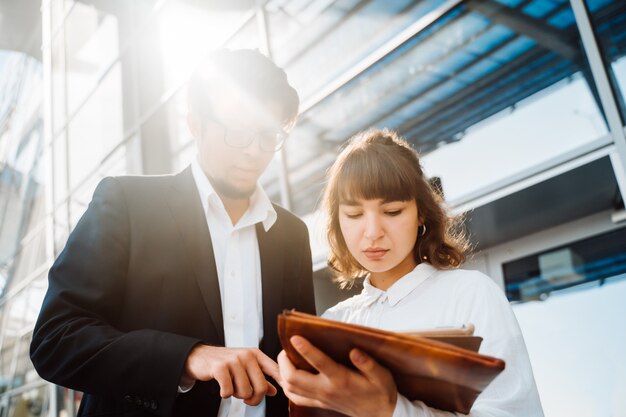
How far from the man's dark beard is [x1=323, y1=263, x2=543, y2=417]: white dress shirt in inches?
20.0

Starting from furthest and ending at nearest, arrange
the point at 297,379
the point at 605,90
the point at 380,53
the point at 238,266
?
the point at 380,53, the point at 605,90, the point at 238,266, the point at 297,379

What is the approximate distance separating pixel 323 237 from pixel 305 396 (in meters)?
1.01

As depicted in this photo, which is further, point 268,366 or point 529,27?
point 529,27

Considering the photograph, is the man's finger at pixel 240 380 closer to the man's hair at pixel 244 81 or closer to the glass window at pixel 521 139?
the man's hair at pixel 244 81

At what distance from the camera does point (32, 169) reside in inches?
444

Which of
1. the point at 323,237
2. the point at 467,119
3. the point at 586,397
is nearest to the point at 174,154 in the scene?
the point at 467,119

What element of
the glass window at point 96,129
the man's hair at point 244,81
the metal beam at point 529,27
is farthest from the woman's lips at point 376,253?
the glass window at point 96,129

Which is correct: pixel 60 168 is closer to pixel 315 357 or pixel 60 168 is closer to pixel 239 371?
pixel 239 371

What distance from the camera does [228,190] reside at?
192 cm

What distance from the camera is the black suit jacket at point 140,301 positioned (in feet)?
4.17

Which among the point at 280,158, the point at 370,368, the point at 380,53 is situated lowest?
the point at 370,368

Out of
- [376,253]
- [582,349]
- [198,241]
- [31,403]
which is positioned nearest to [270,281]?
[198,241]

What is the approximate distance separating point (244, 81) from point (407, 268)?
99 centimetres

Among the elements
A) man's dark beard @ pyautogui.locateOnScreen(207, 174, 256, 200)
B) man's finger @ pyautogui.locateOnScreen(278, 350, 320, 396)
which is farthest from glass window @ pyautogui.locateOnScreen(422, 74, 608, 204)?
man's finger @ pyautogui.locateOnScreen(278, 350, 320, 396)
